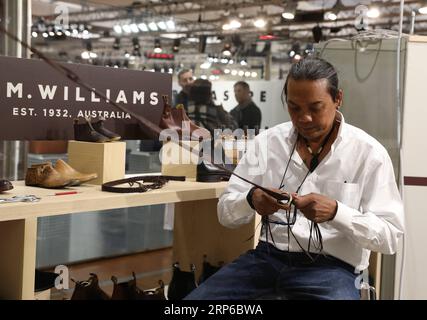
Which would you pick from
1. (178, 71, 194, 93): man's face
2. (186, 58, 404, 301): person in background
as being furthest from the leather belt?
(178, 71, 194, 93): man's face

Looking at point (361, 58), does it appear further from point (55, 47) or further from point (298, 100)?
point (55, 47)

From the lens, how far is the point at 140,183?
2.15m

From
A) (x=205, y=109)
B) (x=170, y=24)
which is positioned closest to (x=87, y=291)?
(x=205, y=109)

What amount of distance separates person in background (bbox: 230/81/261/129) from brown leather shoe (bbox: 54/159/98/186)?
16.2 ft

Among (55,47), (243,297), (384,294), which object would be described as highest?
(55,47)

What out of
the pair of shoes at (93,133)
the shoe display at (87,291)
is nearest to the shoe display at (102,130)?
the pair of shoes at (93,133)

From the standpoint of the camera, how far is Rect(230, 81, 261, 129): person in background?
7051mm

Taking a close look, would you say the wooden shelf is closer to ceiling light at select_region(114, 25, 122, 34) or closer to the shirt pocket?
the shirt pocket

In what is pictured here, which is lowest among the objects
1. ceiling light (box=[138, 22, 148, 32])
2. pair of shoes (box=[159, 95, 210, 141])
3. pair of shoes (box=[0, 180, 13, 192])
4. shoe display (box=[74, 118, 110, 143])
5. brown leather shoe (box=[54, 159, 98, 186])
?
pair of shoes (box=[0, 180, 13, 192])

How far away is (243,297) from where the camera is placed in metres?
1.83

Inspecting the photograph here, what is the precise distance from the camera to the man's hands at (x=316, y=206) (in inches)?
66.8

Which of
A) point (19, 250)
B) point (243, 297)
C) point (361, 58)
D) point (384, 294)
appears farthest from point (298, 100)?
point (384, 294)

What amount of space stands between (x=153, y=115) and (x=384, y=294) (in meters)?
1.53

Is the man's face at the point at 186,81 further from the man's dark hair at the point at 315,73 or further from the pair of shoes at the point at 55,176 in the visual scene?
the man's dark hair at the point at 315,73
